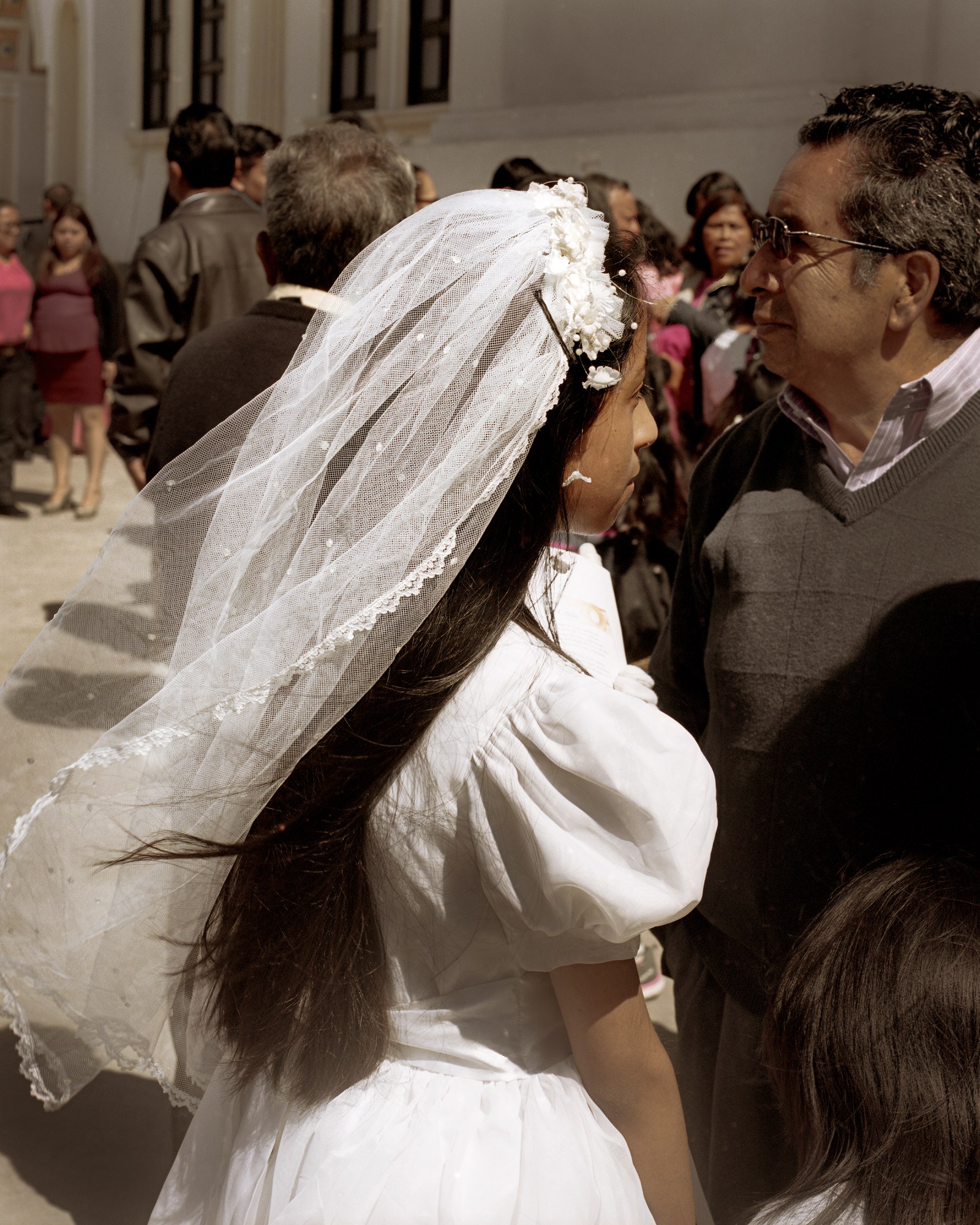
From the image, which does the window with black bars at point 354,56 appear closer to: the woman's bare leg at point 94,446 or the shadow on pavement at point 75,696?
the woman's bare leg at point 94,446

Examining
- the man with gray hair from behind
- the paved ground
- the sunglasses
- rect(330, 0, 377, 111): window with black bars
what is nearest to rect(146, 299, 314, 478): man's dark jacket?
the man with gray hair from behind

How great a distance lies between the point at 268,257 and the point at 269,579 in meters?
1.85

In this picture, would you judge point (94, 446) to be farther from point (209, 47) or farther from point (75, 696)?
point (75, 696)

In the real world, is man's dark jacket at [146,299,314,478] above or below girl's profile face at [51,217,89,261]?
below

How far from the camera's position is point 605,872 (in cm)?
111

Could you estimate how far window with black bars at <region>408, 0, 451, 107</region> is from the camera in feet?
31.1

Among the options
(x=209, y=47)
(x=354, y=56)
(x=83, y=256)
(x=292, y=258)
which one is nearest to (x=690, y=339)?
(x=292, y=258)

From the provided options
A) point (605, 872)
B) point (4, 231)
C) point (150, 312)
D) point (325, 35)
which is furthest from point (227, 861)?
point (325, 35)

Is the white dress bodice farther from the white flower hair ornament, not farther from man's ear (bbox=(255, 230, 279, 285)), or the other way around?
man's ear (bbox=(255, 230, 279, 285))

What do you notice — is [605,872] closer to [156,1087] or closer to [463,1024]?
[463,1024]

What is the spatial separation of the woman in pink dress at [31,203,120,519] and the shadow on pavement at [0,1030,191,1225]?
6.01 meters

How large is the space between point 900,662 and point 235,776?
893 mm

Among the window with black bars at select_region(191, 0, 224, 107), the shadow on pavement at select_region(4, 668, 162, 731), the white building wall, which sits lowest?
the shadow on pavement at select_region(4, 668, 162, 731)

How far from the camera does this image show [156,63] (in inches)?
484
